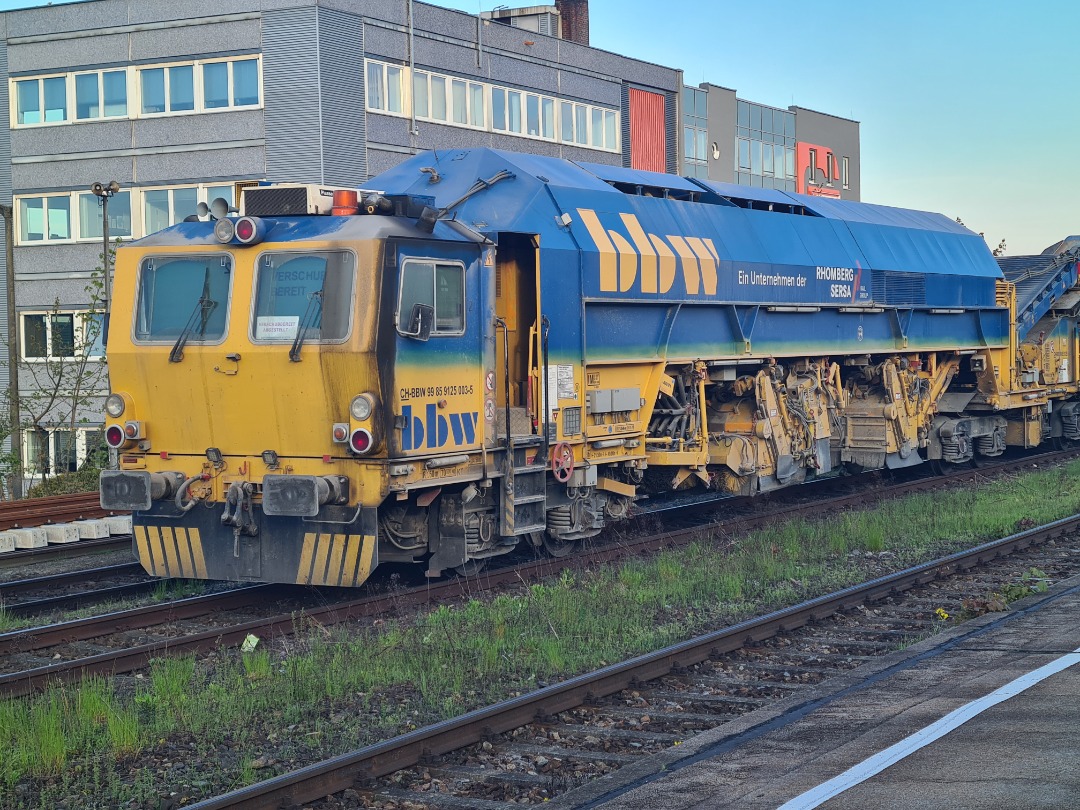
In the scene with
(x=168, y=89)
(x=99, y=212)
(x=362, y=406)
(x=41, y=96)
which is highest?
(x=41, y=96)

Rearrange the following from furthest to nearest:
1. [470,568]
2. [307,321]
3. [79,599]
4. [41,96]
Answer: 1. [41,96]
2. [470,568]
3. [79,599]
4. [307,321]

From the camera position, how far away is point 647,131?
46.5m

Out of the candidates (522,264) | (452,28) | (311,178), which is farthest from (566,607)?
(452,28)

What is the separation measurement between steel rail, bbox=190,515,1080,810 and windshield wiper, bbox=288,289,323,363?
3.88m

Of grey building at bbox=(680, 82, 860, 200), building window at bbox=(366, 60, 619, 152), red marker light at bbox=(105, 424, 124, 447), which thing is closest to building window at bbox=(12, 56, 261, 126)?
building window at bbox=(366, 60, 619, 152)

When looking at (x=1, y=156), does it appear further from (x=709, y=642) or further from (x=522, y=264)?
(x=709, y=642)

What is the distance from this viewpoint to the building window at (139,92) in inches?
1382

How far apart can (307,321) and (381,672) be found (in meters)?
3.34

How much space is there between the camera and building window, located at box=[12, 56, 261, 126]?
3509 cm

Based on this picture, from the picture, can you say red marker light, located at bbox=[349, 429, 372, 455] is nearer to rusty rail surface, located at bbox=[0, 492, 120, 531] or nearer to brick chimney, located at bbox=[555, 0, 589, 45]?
rusty rail surface, located at bbox=[0, 492, 120, 531]

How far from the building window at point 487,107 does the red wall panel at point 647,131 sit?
4.39ft

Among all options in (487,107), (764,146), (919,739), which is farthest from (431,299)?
(764,146)

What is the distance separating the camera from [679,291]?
13.6m

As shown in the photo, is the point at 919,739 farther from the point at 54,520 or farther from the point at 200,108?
the point at 200,108
